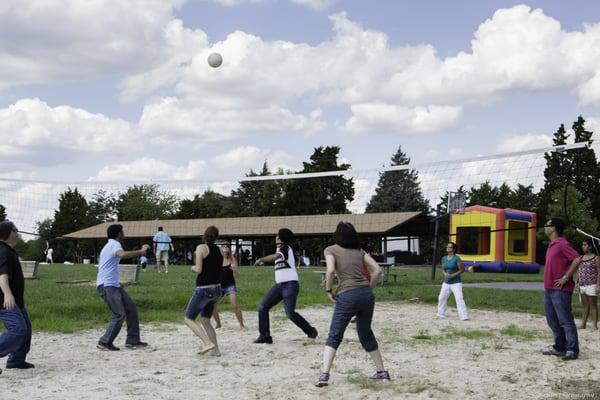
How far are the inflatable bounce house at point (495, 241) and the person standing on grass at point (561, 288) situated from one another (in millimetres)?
24730

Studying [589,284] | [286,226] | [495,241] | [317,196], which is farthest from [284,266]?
[317,196]

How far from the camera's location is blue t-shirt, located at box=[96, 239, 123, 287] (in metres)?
8.73

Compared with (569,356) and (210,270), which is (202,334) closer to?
(210,270)

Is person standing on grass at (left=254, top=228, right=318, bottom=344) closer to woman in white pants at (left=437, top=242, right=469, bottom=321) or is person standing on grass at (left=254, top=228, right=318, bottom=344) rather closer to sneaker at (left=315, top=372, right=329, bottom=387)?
sneaker at (left=315, top=372, right=329, bottom=387)

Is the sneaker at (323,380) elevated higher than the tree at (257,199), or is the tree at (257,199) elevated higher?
the tree at (257,199)

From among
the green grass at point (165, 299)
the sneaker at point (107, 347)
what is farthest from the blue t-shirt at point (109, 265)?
the green grass at point (165, 299)

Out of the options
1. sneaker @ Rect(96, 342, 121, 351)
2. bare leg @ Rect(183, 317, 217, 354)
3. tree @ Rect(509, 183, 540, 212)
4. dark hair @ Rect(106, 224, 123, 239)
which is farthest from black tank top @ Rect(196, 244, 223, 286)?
tree @ Rect(509, 183, 540, 212)

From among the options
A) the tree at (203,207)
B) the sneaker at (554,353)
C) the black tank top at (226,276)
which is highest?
the tree at (203,207)

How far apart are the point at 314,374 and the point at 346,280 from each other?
129cm

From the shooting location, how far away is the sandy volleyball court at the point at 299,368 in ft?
21.8

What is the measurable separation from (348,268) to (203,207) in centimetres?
7497

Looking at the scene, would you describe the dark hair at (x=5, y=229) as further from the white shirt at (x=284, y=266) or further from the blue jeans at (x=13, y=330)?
the white shirt at (x=284, y=266)

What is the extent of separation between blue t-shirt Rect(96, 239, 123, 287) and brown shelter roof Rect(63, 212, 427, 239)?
2633cm

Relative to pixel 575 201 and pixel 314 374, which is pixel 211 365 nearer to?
pixel 314 374
